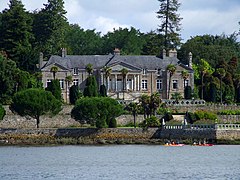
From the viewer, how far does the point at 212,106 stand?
113125mm

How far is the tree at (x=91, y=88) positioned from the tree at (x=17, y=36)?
14.3 meters

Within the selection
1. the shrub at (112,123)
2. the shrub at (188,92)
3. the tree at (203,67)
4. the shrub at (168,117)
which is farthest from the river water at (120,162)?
the tree at (203,67)

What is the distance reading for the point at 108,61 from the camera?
122875 mm

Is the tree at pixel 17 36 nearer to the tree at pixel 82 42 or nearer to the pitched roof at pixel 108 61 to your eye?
the pitched roof at pixel 108 61

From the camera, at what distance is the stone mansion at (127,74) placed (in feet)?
397

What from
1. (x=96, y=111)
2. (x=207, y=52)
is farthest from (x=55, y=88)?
(x=207, y=52)

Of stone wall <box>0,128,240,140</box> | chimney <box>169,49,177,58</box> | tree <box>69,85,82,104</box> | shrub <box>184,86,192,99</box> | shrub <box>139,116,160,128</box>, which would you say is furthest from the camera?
chimney <box>169,49,177,58</box>

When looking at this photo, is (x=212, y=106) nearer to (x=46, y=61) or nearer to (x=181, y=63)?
(x=181, y=63)

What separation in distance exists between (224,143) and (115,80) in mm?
28565

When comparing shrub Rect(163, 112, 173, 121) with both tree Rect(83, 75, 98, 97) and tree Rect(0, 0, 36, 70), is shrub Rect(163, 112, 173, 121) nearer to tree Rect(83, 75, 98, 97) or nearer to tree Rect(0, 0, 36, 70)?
tree Rect(83, 75, 98, 97)

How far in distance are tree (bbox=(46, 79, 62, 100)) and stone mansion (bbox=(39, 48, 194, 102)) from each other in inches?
281

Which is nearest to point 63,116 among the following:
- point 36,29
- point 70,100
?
point 70,100

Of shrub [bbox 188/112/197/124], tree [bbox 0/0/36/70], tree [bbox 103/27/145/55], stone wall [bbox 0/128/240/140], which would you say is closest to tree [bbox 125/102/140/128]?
shrub [bbox 188/112/197/124]

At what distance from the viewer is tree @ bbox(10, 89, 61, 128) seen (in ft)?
334
